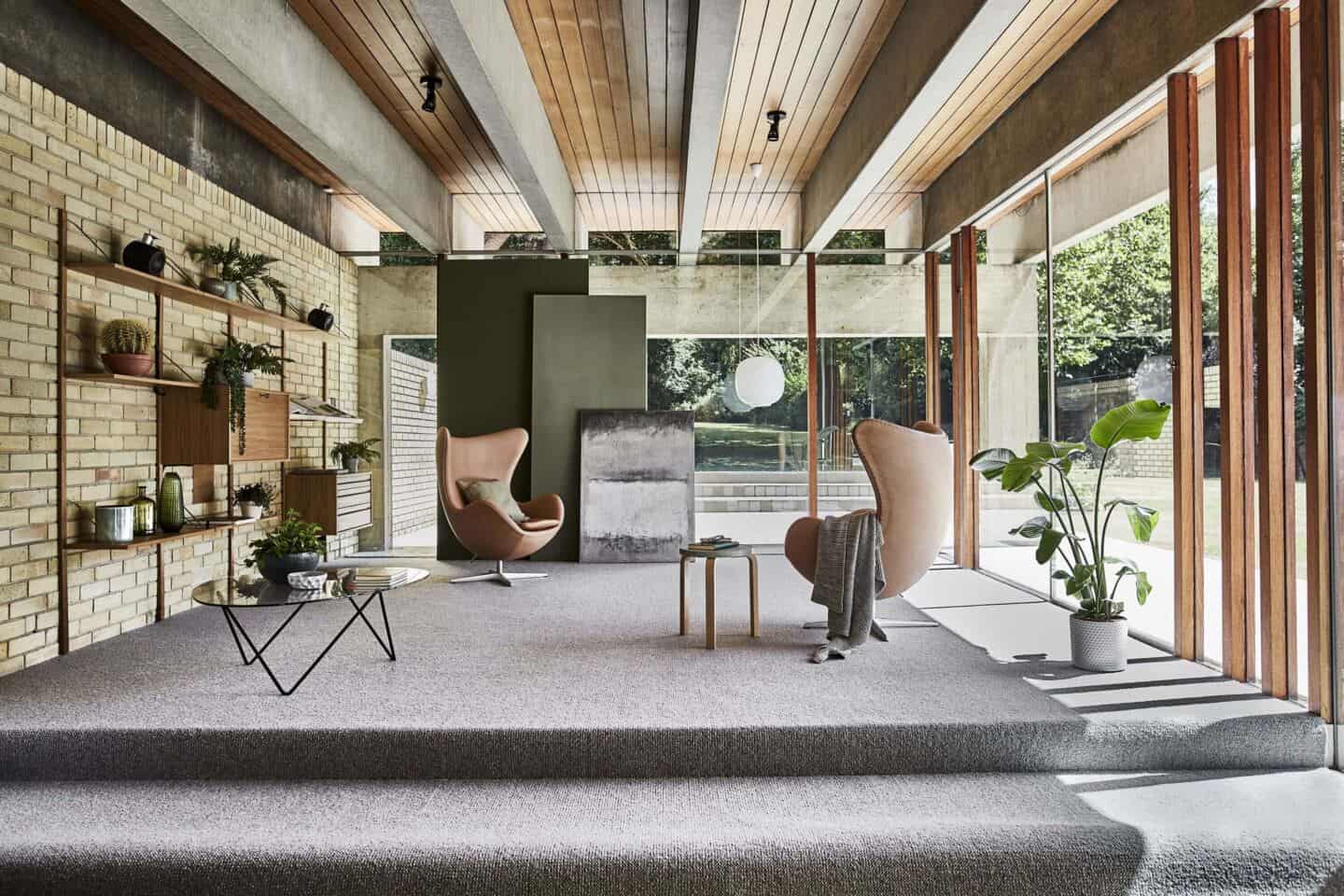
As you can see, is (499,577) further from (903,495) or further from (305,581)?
(903,495)

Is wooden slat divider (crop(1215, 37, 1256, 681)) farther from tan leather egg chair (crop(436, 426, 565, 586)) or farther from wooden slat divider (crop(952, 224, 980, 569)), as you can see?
tan leather egg chair (crop(436, 426, 565, 586))

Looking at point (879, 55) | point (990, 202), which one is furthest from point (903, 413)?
point (879, 55)

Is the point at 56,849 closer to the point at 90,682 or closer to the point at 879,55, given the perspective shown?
the point at 90,682

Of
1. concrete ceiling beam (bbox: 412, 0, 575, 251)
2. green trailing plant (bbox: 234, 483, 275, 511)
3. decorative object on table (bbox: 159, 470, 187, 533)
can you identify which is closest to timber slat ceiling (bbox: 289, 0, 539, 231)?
concrete ceiling beam (bbox: 412, 0, 575, 251)

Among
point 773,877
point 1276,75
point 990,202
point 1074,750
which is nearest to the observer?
point 773,877

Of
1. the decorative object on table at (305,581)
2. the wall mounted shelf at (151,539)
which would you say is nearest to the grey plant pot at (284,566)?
the decorative object on table at (305,581)

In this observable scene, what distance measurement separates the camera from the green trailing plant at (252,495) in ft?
17.9

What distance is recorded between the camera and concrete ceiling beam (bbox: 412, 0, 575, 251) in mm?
3654

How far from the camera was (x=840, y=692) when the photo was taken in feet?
10.9

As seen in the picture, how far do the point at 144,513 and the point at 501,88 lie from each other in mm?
2948

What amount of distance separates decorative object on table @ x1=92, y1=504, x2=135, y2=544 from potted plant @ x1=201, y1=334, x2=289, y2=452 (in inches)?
34.7

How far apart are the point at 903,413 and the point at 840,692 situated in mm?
4497

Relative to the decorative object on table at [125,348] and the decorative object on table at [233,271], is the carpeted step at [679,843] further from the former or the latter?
the decorative object on table at [233,271]

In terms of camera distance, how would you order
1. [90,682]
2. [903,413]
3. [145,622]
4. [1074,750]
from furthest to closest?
[903,413]
[145,622]
[90,682]
[1074,750]
